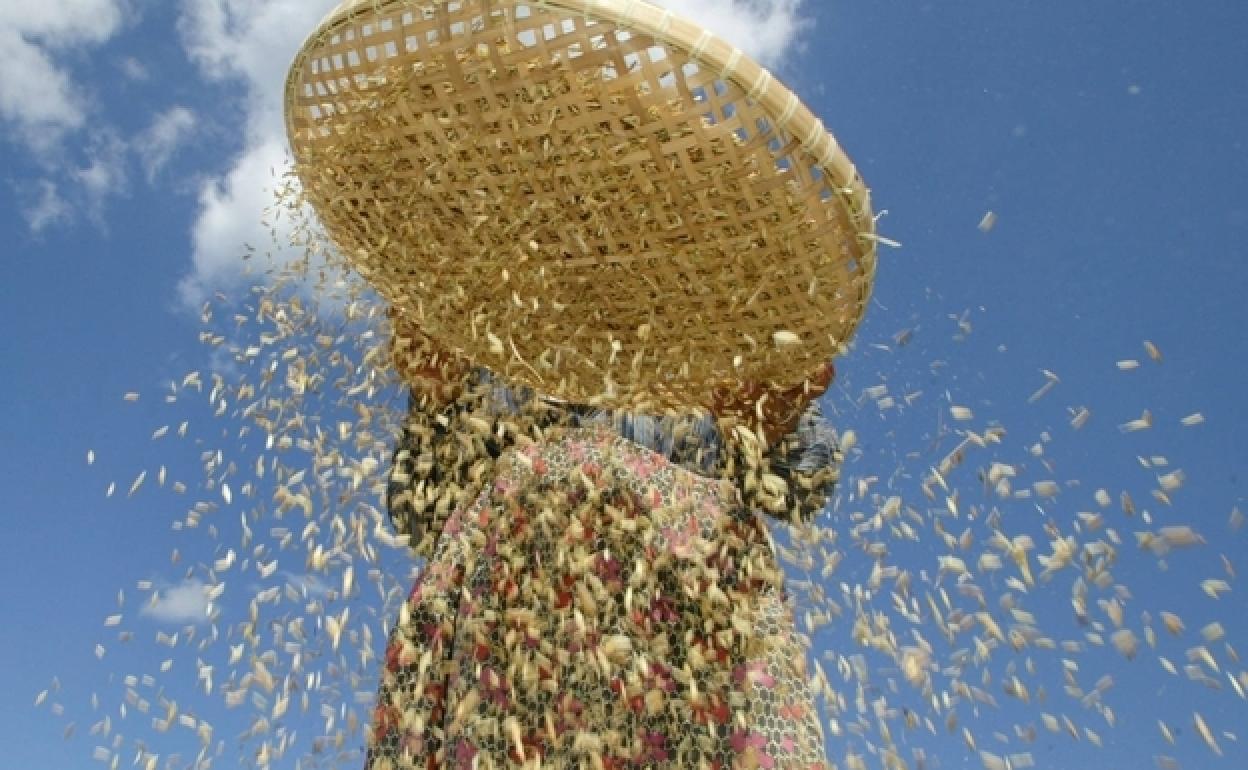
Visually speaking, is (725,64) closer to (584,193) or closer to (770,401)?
(584,193)

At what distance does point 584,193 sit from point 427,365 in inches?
35.6

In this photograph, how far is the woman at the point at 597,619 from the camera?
2092 millimetres

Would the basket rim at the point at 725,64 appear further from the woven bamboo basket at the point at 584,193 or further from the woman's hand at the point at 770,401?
the woman's hand at the point at 770,401

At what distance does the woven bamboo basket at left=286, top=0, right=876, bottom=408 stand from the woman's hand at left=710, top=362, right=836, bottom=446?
0.11 meters

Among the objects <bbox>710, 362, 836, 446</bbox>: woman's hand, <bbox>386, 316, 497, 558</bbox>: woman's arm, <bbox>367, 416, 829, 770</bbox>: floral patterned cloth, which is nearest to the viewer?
<bbox>367, 416, 829, 770</bbox>: floral patterned cloth

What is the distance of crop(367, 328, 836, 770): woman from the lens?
2092 mm

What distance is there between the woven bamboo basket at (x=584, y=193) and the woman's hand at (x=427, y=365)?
306mm

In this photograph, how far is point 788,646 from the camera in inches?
88.6

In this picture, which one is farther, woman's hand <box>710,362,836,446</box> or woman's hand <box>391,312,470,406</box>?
woman's hand <box>391,312,470,406</box>

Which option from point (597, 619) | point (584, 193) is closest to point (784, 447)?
point (597, 619)

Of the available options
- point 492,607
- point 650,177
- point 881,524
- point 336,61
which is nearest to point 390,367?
point 492,607

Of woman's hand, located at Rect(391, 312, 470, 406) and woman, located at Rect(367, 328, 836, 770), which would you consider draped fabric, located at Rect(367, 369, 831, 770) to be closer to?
woman, located at Rect(367, 328, 836, 770)

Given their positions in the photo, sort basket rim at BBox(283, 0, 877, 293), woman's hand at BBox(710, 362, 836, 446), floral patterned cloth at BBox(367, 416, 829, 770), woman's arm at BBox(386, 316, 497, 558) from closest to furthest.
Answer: basket rim at BBox(283, 0, 877, 293), floral patterned cloth at BBox(367, 416, 829, 770), woman's hand at BBox(710, 362, 836, 446), woman's arm at BBox(386, 316, 497, 558)

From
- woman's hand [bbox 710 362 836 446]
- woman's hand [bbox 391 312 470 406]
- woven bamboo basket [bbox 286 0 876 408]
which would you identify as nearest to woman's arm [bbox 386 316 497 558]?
woman's hand [bbox 391 312 470 406]
